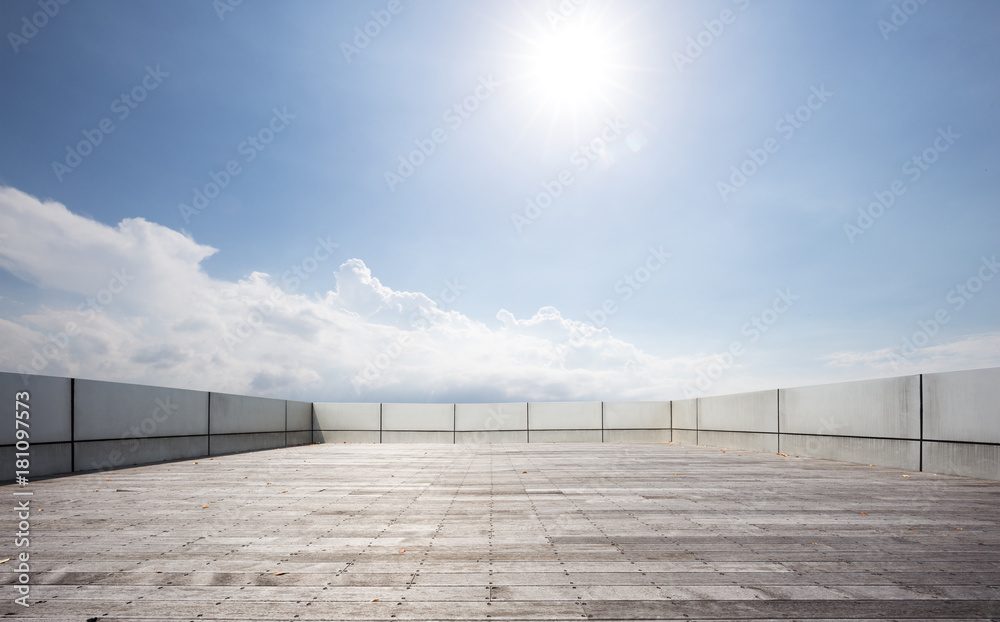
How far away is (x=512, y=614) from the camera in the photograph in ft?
8.19

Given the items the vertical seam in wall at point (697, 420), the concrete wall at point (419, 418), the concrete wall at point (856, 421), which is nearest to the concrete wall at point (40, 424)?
the concrete wall at point (419, 418)

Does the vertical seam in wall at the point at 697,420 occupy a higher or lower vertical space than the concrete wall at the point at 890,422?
lower

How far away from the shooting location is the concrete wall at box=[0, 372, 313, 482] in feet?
23.8

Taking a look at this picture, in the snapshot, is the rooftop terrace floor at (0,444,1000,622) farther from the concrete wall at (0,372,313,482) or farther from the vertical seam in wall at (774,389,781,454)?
the vertical seam in wall at (774,389,781,454)

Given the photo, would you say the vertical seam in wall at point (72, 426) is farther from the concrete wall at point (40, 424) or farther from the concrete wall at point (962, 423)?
the concrete wall at point (962, 423)

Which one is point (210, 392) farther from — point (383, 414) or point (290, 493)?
point (290, 493)

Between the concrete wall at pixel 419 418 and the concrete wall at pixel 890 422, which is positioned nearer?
the concrete wall at pixel 890 422

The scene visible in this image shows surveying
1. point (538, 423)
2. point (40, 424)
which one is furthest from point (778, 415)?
point (40, 424)

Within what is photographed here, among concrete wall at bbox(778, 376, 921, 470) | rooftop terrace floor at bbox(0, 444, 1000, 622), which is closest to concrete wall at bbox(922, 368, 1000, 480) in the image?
concrete wall at bbox(778, 376, 921, 470)

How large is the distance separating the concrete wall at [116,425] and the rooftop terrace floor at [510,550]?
1.21 m

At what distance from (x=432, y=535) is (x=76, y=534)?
266 centimetres

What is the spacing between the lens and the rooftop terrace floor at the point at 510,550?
2625mm

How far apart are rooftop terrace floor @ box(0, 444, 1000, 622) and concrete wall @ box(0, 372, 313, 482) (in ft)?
3.98

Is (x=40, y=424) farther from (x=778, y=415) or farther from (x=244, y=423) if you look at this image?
(x=778, y=415)
